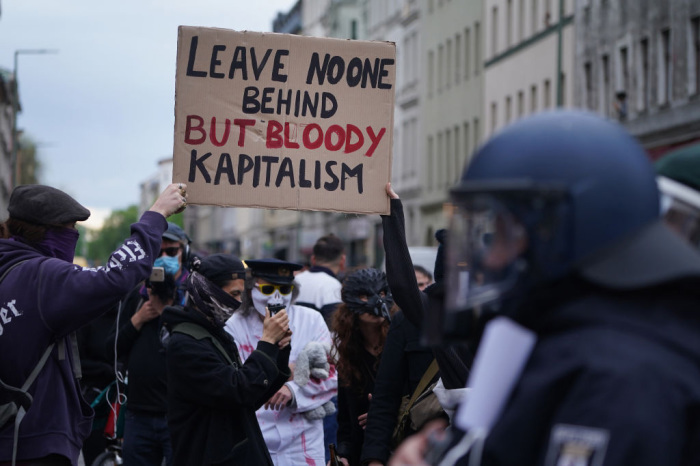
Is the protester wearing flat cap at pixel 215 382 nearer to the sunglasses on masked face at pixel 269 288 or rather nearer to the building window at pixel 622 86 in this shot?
the sunglasses on masked face at pixel 269 288

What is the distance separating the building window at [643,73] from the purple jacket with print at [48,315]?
29277mm

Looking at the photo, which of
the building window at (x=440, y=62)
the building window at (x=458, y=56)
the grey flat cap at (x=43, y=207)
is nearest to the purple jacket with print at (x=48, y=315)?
the grey flat cap at (x=43, y=207)

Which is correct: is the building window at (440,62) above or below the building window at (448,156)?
above

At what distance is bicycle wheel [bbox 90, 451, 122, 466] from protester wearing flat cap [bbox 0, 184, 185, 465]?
4.20 metres

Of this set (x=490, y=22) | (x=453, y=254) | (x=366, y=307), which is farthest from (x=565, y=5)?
(x=453, y=254)

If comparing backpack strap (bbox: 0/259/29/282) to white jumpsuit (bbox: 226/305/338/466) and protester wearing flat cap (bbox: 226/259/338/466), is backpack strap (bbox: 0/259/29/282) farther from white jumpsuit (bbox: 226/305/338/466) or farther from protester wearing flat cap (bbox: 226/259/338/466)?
white jumpsuit (bbox: 226/305/338/466)

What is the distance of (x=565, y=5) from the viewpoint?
1558 inches

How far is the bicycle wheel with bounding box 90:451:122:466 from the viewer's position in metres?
9.38

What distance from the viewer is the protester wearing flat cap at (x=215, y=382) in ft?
19.3

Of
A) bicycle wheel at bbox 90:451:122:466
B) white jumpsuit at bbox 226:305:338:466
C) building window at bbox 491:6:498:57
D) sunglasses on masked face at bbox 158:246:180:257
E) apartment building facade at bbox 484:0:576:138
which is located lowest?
bicycle wheel at bbox 90:451:122:466

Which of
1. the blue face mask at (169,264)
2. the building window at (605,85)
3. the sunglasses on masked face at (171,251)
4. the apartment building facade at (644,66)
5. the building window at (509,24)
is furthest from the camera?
the building window at (509,24)

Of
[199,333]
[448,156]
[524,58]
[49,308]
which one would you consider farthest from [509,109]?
[49,308]

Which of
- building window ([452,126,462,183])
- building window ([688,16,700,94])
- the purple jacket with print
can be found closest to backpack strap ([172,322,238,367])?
the purple jacket with print

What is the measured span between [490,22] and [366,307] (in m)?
42.0
